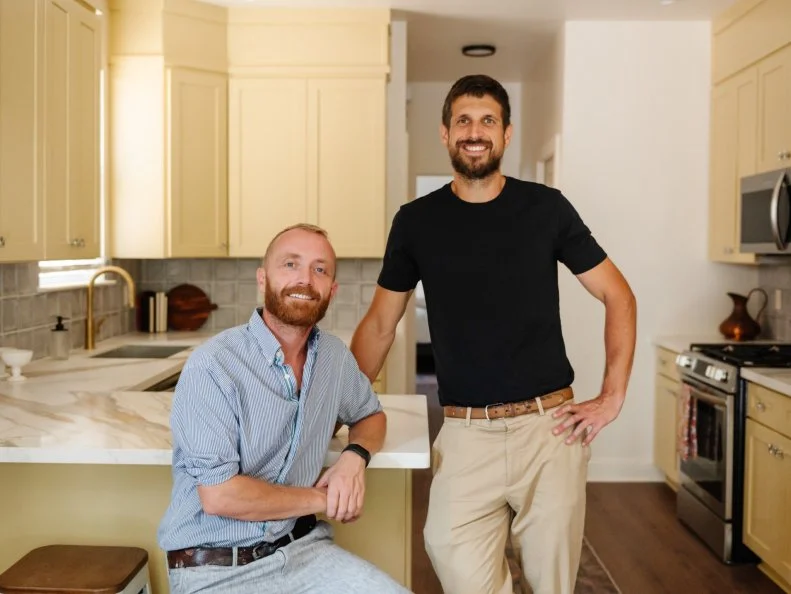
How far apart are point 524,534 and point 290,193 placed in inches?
112

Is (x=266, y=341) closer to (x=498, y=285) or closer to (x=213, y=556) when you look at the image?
(x=213, y=556)

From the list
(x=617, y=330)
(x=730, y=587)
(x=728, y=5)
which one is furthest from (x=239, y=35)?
(x=730, y=587)

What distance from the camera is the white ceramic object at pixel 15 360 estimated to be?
294 centimetres

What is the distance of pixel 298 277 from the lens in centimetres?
186

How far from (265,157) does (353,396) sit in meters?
2.78

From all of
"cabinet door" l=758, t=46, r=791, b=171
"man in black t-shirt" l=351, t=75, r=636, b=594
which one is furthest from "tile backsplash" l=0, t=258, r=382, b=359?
"man in black t-shirt" l=351, t=75, r=636, b=594

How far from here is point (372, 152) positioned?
4531mm

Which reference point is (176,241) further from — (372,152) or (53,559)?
(53,559)

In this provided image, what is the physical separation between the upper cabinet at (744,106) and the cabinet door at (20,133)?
3.13 m

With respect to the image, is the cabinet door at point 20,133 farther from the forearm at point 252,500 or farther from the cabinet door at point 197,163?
the forearm at point 252,500

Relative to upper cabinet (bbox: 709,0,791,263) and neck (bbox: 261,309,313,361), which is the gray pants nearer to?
neck (bbox: 261,309,313,361)

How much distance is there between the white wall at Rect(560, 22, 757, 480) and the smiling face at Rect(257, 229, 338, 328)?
3.25 meters

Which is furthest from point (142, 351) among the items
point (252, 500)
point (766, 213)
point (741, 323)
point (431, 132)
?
point (431, 132)

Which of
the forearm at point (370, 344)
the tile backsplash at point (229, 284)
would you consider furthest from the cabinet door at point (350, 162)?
the forearm at point (370, 344)
